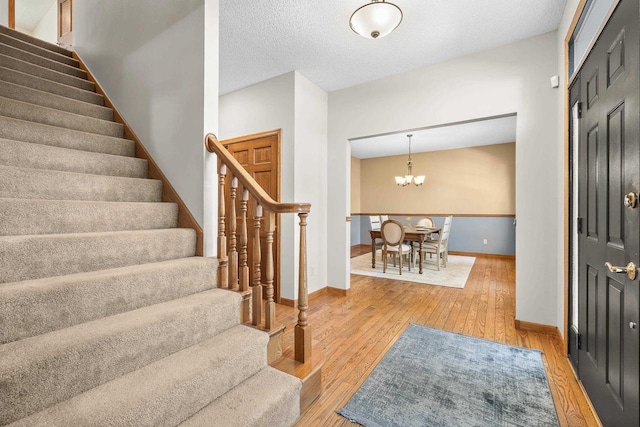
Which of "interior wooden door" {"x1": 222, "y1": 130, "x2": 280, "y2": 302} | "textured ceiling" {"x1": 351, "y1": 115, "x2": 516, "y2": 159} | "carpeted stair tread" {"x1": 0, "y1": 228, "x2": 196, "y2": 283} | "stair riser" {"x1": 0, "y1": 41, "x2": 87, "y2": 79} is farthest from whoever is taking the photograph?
"textured ceiling" {"x1": 351, "y1": 115, "x2": 516, "y2": 159}

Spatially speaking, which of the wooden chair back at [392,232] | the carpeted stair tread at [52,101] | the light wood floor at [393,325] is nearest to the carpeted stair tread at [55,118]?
the carpeted stair tread at [52,101]

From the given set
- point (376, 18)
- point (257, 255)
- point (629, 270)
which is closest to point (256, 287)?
point (257, 255)

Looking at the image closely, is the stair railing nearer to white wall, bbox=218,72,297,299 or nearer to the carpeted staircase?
the carpeted staircase

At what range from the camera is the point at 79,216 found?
1726 millimetres

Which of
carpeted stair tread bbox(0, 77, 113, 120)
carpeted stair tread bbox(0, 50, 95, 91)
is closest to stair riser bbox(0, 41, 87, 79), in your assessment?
carpeted stair tread bbox(0, 50, 95, 91)

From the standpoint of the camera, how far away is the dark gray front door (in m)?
1.15

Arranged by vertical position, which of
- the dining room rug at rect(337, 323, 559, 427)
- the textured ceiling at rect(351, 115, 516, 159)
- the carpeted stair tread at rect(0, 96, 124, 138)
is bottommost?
the dining room rug at rect(337, 323, 559, 427)

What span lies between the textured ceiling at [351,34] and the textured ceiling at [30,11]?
3760 millimetres

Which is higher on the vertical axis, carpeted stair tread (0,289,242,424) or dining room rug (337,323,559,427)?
carpeted stair tread (0,289,242,424)

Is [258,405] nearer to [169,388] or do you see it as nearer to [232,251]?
[169,388]

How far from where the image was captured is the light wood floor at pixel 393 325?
173 centimetres

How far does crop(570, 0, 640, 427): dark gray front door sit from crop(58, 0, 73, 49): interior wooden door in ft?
18.9

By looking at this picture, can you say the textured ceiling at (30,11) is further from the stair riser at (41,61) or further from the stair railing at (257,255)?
the stair railing at (257,255)

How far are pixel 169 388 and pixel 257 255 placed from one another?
0.81m
